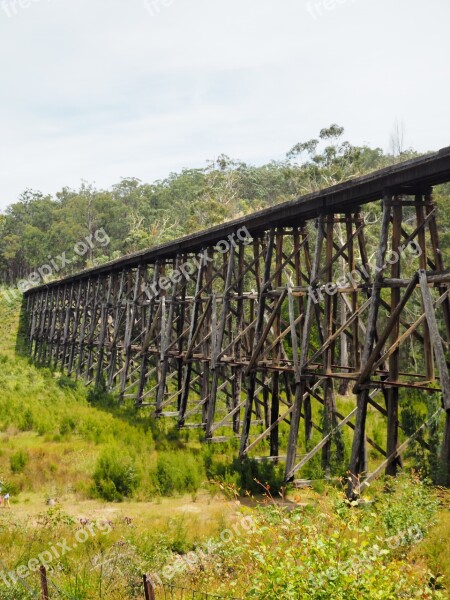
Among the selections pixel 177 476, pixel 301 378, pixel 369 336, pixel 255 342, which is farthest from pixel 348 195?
pixel 177 476

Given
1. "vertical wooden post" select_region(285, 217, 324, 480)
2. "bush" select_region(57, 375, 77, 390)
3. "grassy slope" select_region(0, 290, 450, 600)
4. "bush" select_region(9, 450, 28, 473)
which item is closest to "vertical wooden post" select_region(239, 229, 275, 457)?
"vertical wooden post" select_region(285, 217, 324, 480)

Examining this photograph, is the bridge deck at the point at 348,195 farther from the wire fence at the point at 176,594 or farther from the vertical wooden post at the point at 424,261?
the wire fence at the point at 176,594

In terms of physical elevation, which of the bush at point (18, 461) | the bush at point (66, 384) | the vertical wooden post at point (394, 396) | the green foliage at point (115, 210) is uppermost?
the green foliage at point (115, 210)

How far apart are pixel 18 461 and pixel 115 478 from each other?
216cm

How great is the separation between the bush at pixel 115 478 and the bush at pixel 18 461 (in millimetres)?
1534

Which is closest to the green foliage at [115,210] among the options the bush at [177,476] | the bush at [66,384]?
the bush at [66,384]

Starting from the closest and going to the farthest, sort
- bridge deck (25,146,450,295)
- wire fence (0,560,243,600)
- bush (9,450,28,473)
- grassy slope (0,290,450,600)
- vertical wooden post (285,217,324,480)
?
wire fence (0,560,243,600)
grassy slope (0,290,450,600)
bridge deck (25,146,450,295)
vertical wooden post (285,217,324,480)
bush (9,450,28,473)

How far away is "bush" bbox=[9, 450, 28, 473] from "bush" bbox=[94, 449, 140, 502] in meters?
1.53

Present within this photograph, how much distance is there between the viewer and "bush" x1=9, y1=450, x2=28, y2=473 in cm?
1040

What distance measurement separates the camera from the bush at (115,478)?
30.7 feet

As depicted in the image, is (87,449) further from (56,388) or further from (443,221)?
(443,221)

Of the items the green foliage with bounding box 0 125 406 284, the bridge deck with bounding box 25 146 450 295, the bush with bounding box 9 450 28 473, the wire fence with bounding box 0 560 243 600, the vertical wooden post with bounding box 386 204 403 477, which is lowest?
the bush with bounding box 9 450 28 473

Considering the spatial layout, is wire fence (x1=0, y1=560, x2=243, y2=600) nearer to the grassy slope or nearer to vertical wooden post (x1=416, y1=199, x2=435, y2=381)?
the grassy slope

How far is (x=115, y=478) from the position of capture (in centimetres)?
966
